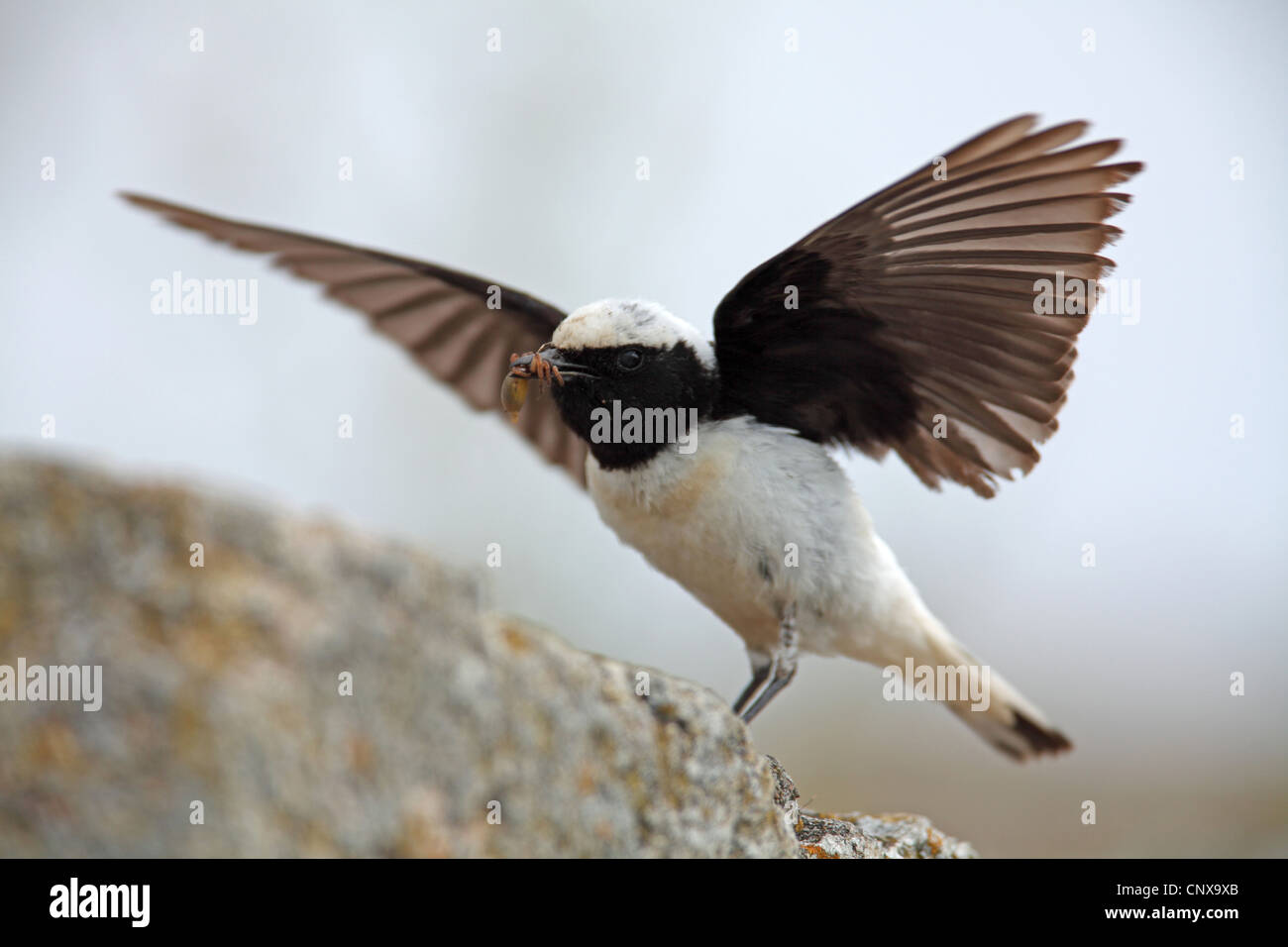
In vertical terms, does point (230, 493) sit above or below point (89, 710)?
above

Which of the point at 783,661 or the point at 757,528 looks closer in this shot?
the point at 757,528

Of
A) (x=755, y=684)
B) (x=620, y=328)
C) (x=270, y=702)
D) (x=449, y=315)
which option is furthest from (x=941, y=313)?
(x=270, y=702)

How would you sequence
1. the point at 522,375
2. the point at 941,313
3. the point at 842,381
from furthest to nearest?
the point at 842,381
the point at 522,375
the point at 941,313

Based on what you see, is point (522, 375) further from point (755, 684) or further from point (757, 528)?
point (755, 684)

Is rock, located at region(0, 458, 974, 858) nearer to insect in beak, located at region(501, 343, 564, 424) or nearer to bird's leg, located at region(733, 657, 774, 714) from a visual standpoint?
insect in beak, located at region(501, 343, 564, 424)
